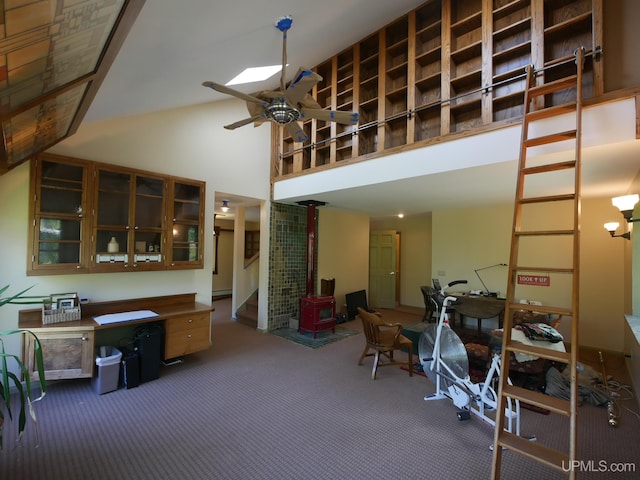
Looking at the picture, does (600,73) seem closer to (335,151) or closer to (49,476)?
(335,151)

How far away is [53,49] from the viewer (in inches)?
55.5

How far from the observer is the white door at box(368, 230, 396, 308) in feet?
25.8

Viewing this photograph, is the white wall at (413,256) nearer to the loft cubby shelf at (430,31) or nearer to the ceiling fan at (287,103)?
the loft cubby shelf at (430,31)

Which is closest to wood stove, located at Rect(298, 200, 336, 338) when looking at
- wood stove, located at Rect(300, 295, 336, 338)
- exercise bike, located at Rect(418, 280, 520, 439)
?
wood stove, located at Rect(300, 295, 336, 338)

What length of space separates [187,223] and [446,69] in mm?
3762

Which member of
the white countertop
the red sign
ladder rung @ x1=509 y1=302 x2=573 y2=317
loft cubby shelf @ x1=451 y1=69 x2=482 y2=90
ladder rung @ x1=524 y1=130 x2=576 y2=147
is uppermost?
loft cubby shelf @ x1=451 y1=69 x2=482 y2=90

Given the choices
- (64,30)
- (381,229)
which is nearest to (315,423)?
(64,30)

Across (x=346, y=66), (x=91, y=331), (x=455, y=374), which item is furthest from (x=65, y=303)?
(x=346, y=66)

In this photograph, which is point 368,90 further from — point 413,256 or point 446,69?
point 413,256

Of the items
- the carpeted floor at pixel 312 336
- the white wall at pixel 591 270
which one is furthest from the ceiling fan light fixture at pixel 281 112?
the white wall at pixel 591 270

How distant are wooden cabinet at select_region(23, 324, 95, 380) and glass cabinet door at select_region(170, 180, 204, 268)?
123 centimetres

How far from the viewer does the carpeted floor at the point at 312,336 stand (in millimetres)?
4820

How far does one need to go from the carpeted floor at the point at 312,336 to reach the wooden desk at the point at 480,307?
6.31 ft

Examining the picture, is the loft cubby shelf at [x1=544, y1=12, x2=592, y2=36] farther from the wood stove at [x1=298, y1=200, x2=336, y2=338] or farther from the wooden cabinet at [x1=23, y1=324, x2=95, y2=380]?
the wooden cabinet at [x1=23, y1=324, x2=95, y2=380]
